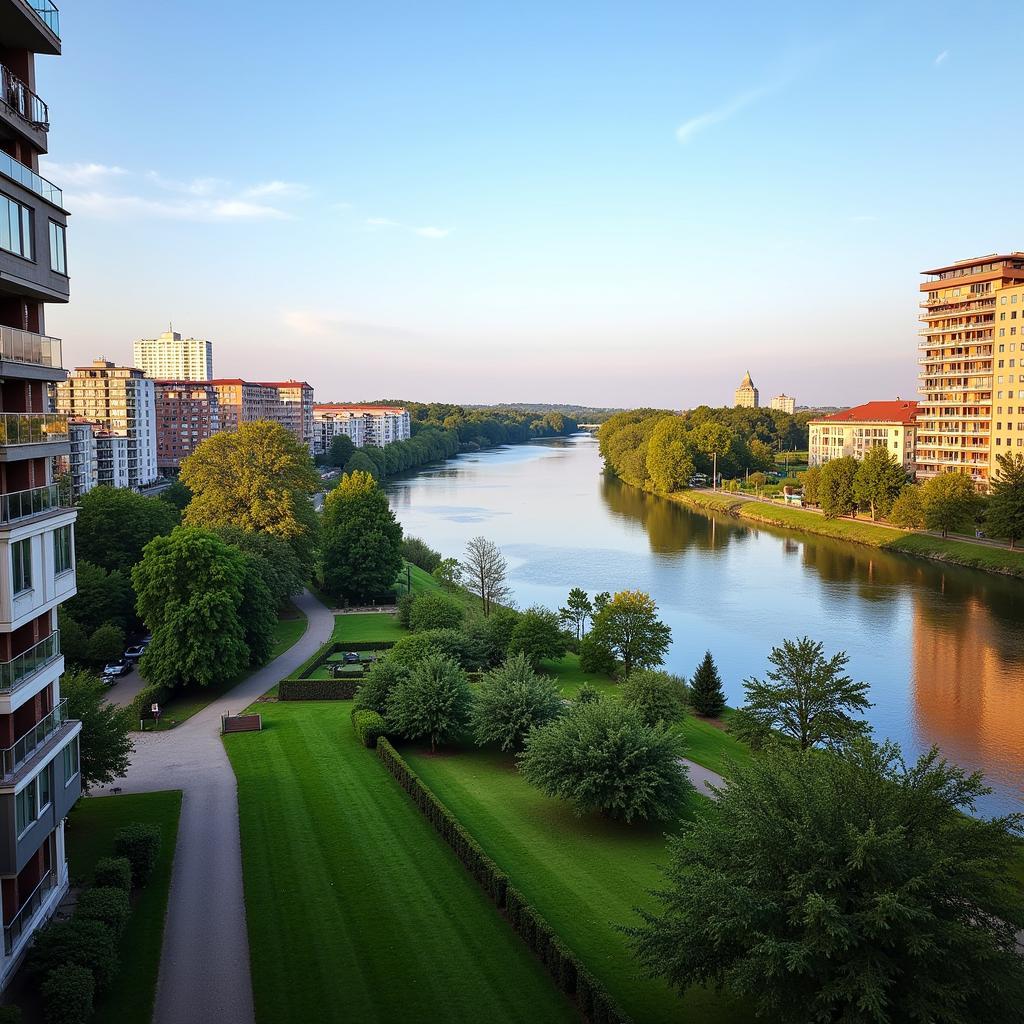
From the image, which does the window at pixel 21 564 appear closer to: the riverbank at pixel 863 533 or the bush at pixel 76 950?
the bush at pixel 76 950

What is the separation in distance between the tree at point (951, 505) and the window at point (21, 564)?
7214 cm

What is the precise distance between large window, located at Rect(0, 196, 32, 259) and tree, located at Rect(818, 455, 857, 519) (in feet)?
269

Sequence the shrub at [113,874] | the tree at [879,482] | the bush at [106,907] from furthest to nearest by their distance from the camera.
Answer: the tree at [879,482] → the shrub at [113,874] → the bush at [106,907]

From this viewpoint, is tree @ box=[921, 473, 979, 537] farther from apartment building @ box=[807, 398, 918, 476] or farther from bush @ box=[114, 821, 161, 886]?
bush @ box=[114, 821, 161, 886]

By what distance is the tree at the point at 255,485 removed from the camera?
52.9 metres

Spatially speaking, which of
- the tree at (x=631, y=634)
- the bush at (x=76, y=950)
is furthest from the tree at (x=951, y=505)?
the bush at (x=76, y=950)

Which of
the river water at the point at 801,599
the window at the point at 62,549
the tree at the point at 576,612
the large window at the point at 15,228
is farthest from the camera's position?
the tree at the point at 576,612

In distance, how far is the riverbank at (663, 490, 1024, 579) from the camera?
6644cm

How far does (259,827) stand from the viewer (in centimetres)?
2252

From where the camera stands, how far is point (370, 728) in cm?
2912

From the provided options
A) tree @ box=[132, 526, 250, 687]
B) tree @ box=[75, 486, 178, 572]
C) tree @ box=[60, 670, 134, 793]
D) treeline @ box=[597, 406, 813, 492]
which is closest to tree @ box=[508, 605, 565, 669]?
tree @ box=[132, 526, 250, 687]

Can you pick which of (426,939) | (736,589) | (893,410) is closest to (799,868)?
(426,939)

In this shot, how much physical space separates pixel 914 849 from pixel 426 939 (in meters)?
8.93

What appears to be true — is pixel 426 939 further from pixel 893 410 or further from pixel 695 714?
pixel 893 410
